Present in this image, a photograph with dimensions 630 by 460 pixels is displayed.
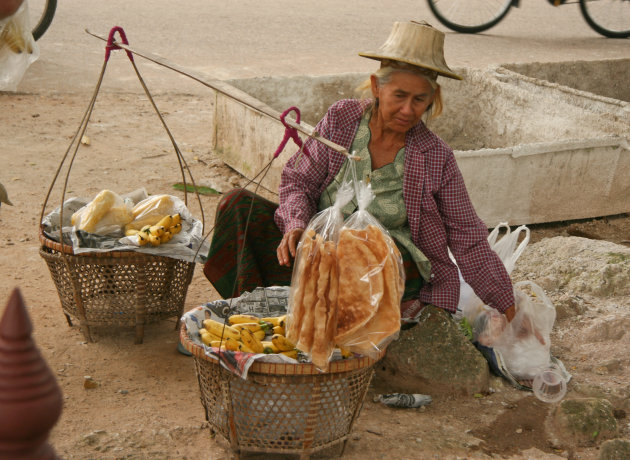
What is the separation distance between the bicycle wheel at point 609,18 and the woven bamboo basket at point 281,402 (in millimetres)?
8511

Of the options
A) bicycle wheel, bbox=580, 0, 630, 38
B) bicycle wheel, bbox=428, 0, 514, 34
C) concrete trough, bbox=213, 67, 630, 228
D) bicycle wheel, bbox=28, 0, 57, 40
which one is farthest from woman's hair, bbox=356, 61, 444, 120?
bicycle wheel, bbox=580, 0, 630, 38

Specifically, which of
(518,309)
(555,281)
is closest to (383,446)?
(518,309)

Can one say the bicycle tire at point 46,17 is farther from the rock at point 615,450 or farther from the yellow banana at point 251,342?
the rock at point 615,450

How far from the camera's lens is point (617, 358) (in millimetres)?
3311

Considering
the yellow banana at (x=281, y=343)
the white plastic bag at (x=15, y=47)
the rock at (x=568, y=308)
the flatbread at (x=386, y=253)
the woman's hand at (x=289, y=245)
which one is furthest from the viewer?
the rock at (x=568, y=308)

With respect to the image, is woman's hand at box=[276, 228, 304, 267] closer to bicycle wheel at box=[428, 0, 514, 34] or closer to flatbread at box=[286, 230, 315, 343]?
flatbread at box=[286, 230, 315, 343]

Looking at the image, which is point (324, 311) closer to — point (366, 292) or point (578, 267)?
point (366, 292)

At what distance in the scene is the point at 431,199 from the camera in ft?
10.1

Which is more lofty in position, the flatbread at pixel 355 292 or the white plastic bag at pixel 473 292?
the flatbread at pixel 355 292

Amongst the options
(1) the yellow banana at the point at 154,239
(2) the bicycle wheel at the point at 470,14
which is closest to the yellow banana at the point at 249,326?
(1) the yellow banana at the point at 154,239

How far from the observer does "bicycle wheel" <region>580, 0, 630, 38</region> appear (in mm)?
9859

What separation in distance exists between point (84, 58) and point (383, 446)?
566cm

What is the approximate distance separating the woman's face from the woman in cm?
1

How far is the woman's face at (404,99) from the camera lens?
292 centimetres
